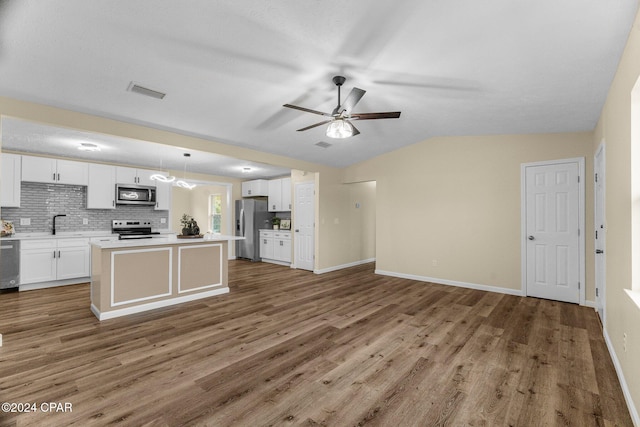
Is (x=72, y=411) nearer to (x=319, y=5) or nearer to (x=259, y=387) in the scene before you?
(x=259, y=387)

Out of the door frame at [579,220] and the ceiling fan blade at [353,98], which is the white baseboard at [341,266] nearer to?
the door frame at [579,220]

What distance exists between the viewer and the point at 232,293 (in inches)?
183

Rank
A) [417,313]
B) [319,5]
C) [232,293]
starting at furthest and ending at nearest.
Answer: [232,293], [417,313], [319,5]

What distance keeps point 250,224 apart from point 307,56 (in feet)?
19.3

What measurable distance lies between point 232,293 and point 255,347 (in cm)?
206

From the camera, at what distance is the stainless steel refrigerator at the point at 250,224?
7.95m

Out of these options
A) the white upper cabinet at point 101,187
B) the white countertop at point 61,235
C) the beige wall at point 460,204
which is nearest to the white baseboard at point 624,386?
the beige wall at point 460,204

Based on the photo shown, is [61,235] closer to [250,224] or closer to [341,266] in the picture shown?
[250,224]

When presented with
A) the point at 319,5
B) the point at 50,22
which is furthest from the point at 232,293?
the point at 319,5

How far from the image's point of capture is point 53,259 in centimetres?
498

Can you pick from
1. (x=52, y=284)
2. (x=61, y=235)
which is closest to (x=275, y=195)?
(x=61, y=235)

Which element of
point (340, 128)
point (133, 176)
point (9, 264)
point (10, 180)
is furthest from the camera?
point (133, 176)

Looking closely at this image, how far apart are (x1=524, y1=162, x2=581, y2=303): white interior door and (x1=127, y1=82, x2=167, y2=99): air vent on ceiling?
17.4 ft

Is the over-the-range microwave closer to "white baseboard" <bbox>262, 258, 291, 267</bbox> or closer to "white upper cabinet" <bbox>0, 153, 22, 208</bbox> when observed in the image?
"white upper cabinet" <bbox>0, 153, 22, 208</bbox>
